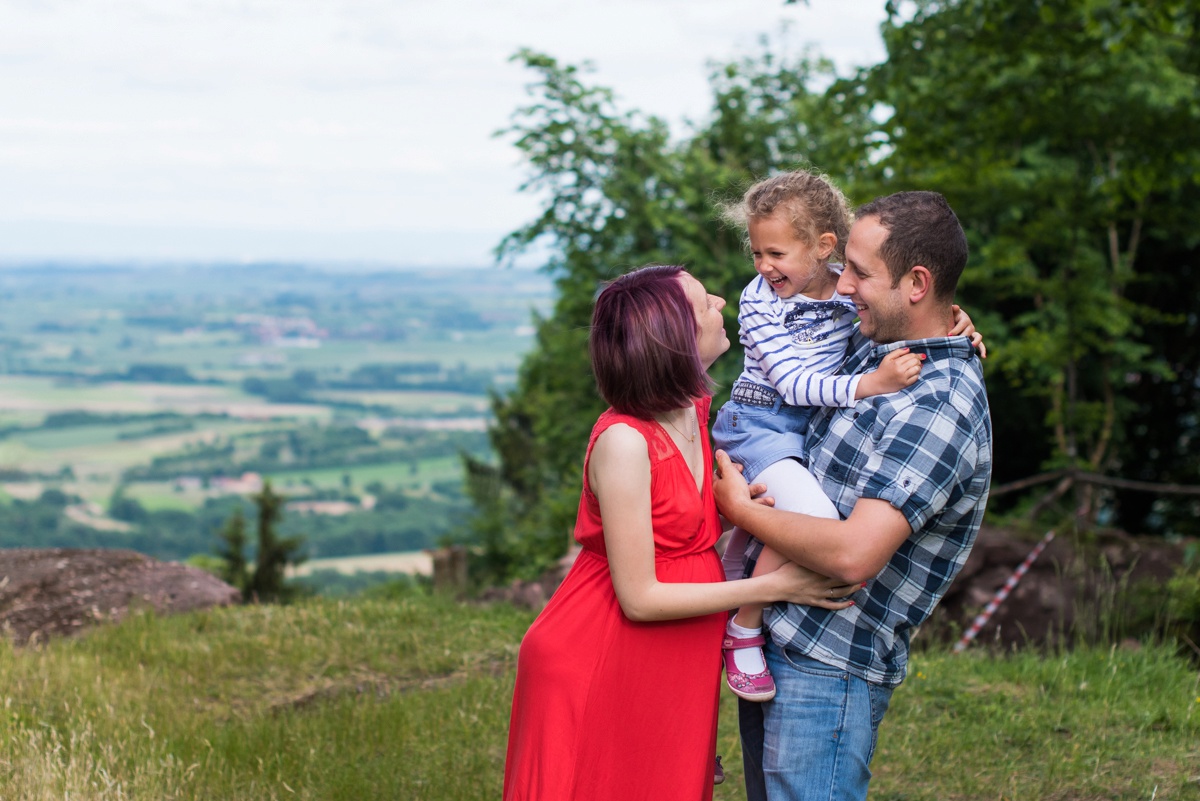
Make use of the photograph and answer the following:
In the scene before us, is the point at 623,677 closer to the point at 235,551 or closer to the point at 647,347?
→ the point at 647,347

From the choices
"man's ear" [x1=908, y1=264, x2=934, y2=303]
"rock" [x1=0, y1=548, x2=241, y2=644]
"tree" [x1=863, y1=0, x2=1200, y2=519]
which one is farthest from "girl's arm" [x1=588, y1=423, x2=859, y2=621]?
"tree" [x1=863, y1=0, x2=1200, y2=519]

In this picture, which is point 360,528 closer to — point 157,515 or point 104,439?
point 157,515

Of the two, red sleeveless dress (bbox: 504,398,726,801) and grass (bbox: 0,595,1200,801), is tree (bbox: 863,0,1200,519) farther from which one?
red sleeveless dress (bbox: 504,398,726,801)

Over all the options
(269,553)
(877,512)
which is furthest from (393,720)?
(269,553)

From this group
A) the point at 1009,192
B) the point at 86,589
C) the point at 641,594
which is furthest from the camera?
the point at 1009,192

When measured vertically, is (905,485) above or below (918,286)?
below

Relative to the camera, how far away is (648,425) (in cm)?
236

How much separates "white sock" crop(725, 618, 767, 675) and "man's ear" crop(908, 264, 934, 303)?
2.75 ft

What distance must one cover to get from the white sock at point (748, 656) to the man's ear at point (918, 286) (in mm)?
839

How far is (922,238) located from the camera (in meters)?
2.25

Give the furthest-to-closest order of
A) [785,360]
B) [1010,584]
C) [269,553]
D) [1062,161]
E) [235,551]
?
[235,551], [269,553], [1062,161], [1010,584], [785,360]

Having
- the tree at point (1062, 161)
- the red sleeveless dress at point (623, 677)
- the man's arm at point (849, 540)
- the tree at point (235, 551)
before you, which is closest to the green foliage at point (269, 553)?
the tree at point (235, 551)

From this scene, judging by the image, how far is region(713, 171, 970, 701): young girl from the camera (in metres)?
2.36

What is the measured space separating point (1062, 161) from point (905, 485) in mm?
12641
